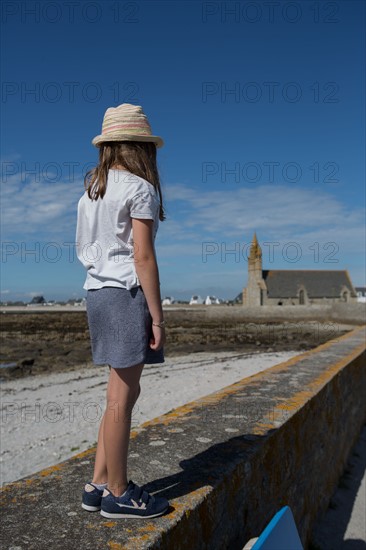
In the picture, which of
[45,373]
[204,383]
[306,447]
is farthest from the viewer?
[45,373]

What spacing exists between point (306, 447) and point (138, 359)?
2.43 meters

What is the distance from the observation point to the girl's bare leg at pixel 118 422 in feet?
6.84

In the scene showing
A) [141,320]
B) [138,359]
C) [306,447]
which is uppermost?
[141,320]

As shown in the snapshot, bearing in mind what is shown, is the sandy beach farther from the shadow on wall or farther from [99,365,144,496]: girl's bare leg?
[99,365,144,496]: girl's bare leg

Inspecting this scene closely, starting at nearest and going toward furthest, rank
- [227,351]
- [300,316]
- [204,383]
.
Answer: [204,383] < [227,351] < [300,316]

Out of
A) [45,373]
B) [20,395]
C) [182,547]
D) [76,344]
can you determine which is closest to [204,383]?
[20,395]

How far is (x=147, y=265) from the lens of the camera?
202 centimetres

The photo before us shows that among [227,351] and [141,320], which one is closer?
[141,320]

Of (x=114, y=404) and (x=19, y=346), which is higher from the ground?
(x=114, y=404)

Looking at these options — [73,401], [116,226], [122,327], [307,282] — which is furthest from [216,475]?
[307,282]

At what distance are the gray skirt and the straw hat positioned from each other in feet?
2.30

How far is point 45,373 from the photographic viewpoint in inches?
642

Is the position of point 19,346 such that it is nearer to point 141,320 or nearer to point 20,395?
point 20,395

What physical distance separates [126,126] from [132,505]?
1.70 metres
